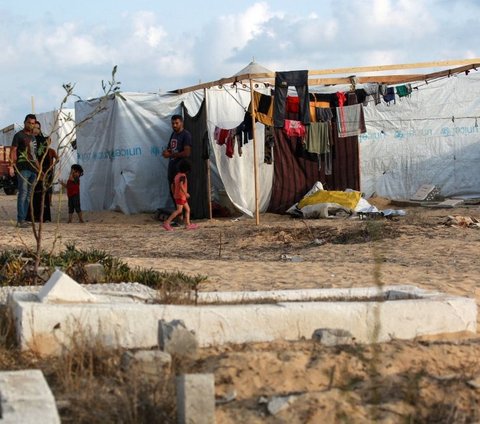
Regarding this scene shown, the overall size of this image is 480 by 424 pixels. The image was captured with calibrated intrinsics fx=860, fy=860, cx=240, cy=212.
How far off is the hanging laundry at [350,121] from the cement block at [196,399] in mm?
10982

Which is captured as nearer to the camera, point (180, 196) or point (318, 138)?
point (180, 196)

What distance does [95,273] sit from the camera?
21.7 feet

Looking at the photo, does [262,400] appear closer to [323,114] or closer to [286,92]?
[286,92]

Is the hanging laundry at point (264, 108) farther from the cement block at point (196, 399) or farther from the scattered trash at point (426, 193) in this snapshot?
the cement block at point (196, 399)

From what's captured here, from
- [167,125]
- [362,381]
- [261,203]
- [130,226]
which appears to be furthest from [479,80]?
[362,381]

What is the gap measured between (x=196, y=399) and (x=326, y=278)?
4.00m

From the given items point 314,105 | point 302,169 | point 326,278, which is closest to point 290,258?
point 326,278

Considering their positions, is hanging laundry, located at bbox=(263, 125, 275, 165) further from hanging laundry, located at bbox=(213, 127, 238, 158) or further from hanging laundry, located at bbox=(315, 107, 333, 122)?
hanging laundry, located at bbox=(315, 107, 333, 122)

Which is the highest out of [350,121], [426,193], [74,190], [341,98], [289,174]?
[341,98]

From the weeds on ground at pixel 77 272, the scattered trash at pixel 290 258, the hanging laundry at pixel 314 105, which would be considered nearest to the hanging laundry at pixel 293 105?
the hanging laundry at pixel 314 105

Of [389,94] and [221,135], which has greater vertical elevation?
[389,94]

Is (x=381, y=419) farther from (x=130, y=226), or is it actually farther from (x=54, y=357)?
(x=130, y=226)

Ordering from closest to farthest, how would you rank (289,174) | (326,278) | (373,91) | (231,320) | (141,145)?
1. (231,320)
2. (326,278)
3. (373,91)
4. (289,174)
5. (141,145)

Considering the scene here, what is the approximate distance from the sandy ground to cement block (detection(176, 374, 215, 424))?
15cm
